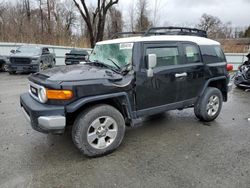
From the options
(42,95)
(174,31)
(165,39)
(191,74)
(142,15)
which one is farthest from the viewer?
(142,15)

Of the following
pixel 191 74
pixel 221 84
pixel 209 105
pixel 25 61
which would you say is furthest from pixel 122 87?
pixel 25 61

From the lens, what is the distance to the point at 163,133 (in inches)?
171

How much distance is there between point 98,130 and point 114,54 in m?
1.40

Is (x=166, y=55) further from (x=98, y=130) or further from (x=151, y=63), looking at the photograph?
(x=98, y=130)

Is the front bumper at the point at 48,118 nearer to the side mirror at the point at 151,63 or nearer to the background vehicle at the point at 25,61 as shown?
the side mirror at the point at 151,63

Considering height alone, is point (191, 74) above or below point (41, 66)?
below

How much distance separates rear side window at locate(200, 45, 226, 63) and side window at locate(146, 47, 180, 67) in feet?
2.62

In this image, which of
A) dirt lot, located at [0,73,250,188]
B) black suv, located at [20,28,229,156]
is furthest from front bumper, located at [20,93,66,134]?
dirt lot, located at [0,73,250,188]

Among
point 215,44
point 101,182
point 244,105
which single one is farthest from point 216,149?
point 244,105

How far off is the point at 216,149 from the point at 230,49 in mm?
18773

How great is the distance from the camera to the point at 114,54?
13.0ft

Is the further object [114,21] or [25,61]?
[114,21]

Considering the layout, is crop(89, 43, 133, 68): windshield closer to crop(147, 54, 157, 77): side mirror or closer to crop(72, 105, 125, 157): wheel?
crop(147, 54, 157, 77): side mirror

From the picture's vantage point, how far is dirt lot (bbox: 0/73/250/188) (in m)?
2.78
